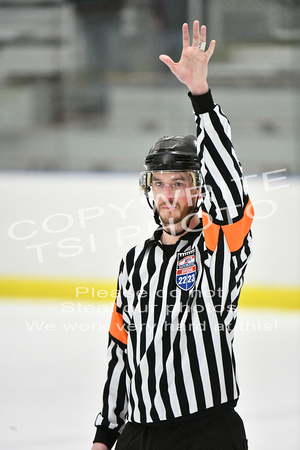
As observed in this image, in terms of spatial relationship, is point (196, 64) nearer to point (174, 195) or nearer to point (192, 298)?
point (174, 195)

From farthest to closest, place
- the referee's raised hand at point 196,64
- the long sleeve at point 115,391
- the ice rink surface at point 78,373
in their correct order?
the ice rink surface at point 78,373 → the long sleeve at point 115,391 → the referee's raised hand at point 196,64

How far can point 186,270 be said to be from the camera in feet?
4.42

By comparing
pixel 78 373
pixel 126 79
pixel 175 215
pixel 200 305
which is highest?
pixel 126 79

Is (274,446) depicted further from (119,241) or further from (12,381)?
(119,241)

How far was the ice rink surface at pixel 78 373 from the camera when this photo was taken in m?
2.39

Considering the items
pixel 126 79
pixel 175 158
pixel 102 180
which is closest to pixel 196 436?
pixel 175 158

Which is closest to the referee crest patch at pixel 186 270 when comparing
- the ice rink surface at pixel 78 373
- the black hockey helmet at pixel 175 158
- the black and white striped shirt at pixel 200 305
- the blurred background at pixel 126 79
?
the black and white striped shirt at pixel 200 305

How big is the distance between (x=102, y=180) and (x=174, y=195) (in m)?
2.95

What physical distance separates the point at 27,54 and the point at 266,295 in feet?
8.91

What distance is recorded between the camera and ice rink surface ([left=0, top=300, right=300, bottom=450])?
2389 millimetres

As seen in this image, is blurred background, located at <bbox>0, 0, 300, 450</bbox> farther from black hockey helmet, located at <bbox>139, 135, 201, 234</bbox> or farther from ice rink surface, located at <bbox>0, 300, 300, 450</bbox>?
black hockey helmet, located at <bbox>139, 135, 201, 234</bbox>

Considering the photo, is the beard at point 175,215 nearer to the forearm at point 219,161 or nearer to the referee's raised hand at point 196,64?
the forearm at point 219,161

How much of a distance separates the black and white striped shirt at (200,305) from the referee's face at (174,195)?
2.4 inches

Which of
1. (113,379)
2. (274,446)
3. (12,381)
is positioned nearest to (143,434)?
(113,379)
